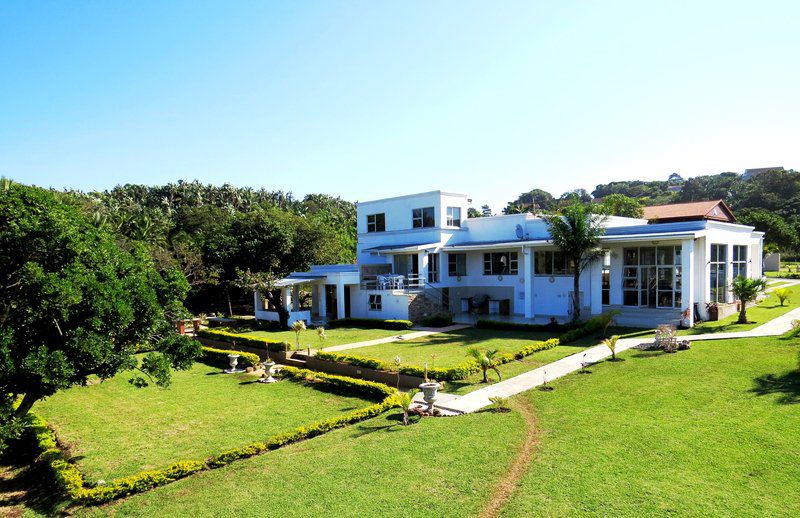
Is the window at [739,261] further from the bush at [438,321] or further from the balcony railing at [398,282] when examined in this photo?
the balcony railing at [398,282]

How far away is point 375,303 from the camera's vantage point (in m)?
30.8

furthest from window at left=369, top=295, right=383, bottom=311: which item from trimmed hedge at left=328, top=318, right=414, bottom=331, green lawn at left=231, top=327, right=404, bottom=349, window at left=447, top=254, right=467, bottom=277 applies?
window at left=447, top=254, right=467, bottom=277

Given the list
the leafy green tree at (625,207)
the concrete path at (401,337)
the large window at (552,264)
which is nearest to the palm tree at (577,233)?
the large window at (552,264)

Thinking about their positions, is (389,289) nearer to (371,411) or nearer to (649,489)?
(371,411)

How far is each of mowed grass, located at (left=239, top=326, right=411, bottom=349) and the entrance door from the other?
1197 cm

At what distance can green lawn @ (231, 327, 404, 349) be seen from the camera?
2391 centimetres

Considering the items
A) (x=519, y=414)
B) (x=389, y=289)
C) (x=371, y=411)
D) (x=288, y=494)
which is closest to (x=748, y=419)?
(x=519, y=414)

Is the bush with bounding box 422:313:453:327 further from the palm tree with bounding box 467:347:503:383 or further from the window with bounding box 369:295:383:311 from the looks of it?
the palm tree with bounding box 467:347:503:383

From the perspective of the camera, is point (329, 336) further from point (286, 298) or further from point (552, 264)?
point (552, 264)

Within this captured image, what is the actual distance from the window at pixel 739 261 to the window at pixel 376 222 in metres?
20.8

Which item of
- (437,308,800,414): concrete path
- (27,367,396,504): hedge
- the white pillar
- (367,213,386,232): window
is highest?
(367,213,386,232): window

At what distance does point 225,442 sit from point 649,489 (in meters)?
8.78

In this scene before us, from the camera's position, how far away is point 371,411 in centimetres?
1295

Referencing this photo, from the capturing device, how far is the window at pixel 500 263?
98.9 feet
